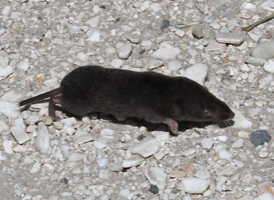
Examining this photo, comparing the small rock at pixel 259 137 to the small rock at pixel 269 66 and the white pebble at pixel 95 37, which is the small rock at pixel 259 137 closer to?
the small rock at pixel 269 66

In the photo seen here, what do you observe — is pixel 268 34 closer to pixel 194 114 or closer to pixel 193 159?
pixel 194 114

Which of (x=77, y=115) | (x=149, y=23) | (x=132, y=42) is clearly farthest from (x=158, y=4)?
(x=77, y=115)

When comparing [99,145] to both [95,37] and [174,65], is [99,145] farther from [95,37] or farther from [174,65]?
[95,37]

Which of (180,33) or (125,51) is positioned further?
(180,33)

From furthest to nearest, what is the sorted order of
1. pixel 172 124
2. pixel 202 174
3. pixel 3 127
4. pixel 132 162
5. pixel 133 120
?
pixel 133 120 < pixel 3 127 < pixel 172 124 < pixel 132 162 < pixel 202 174

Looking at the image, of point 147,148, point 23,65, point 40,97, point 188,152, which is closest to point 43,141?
point 40,97

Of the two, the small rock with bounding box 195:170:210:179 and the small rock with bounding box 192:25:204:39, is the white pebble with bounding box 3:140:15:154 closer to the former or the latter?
the small rock with bounding box 195:170:210:179

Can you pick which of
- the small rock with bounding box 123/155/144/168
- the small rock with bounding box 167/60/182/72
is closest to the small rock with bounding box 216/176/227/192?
the small rock with bounding box 123/155/144/168
